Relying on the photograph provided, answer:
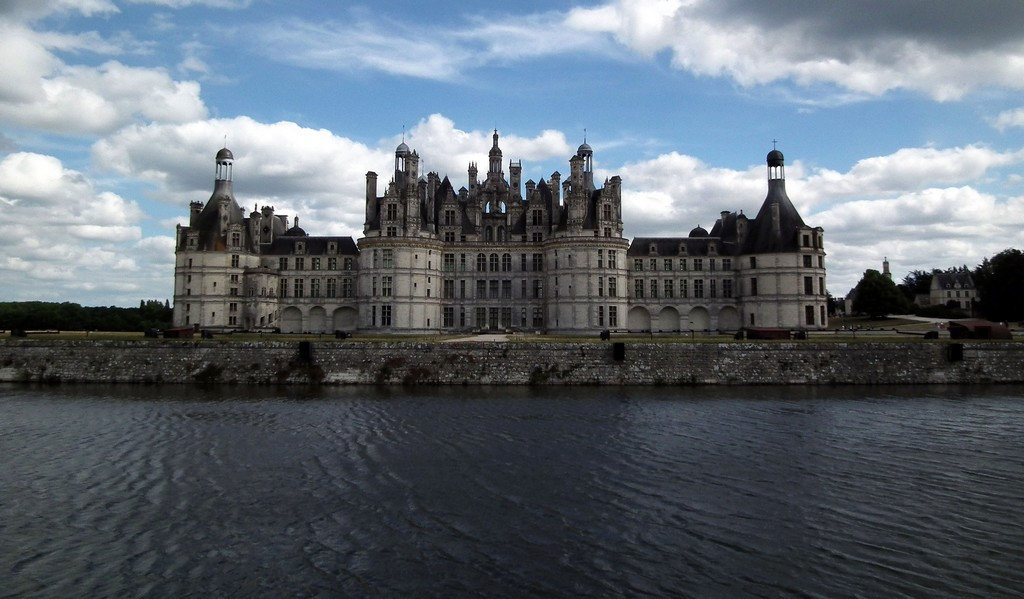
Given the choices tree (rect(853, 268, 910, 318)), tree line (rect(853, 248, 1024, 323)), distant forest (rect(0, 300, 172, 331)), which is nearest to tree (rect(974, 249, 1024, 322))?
tree line (rect(853, 248, 1024, 323))

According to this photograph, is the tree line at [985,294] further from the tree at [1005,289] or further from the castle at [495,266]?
the castle at [495,266]

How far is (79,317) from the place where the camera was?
84.5 meters

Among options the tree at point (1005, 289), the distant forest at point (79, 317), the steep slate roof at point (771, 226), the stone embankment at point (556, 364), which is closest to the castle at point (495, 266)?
the steep slate roof at point (771, 226)

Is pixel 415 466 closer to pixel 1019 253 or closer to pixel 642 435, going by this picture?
pixel 642 435

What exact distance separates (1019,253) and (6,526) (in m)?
97.0

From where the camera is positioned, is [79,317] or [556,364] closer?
[556,364]

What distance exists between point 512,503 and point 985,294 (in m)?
88.9

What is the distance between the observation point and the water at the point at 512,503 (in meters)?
13.2

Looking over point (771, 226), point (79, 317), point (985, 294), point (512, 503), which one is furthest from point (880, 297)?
point (79, 317)

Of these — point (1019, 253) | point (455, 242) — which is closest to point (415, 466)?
point (455, 242)

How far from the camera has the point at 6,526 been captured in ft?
53.0

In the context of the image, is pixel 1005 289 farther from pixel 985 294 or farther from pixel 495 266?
pixel 495 266

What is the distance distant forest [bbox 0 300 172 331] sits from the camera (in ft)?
248

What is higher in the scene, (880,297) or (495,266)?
(495,266)
